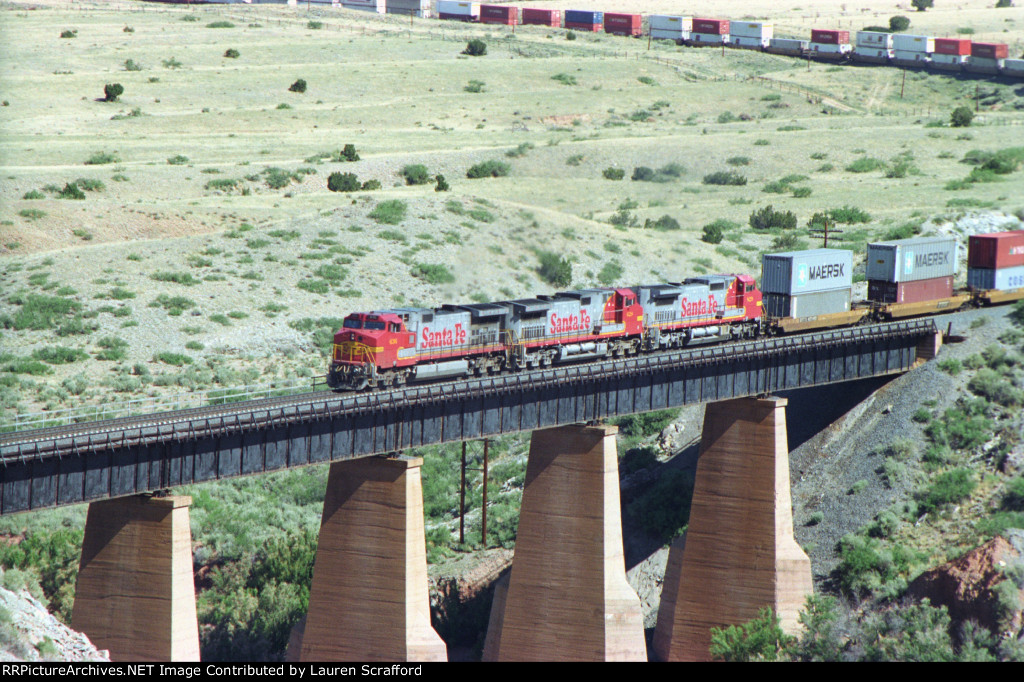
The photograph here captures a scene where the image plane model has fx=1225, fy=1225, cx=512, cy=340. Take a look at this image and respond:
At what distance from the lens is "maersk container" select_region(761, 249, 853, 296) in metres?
55.4

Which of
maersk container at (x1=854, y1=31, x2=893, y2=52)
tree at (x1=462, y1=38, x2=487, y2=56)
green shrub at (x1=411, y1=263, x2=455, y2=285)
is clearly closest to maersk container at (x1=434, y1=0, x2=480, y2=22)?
tree at (x1=462, y1=38, x2=487, y2=56)

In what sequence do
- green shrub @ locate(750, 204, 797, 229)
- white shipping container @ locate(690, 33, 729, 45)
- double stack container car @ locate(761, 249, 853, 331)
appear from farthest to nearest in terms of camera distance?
white shipping container @ locate(690, 33, 729, 45)
green shrub @ locate(750, 204, 797, 229)
double stack container car @ locate(761, 249, 853, 331)

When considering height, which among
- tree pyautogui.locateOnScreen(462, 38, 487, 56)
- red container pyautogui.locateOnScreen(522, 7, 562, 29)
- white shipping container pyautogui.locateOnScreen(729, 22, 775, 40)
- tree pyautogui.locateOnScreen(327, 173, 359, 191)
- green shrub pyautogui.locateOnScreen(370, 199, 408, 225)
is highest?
red container pyautogui.locateOnScreen(522, 7, 562, 29)

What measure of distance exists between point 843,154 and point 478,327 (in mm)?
75112

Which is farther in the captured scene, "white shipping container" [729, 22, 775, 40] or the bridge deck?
"white shipping container" [729, 22, 775, 40]

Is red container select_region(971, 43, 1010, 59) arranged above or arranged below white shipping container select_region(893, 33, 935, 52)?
below

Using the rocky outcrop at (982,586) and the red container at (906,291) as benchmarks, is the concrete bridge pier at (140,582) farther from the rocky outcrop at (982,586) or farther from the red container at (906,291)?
the red container at (906,291)

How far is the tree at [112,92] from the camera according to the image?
115438 millimetres

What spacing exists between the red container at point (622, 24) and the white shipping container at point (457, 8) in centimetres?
1922

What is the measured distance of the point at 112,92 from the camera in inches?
4545

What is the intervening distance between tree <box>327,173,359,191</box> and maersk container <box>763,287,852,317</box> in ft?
143

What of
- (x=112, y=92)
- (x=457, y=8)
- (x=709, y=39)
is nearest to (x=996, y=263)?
(x=112, y=92)

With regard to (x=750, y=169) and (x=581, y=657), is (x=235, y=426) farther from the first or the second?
(x=750, y=169)

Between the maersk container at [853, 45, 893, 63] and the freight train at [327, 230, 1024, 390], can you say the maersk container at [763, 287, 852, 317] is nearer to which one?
the freight train at [327, 230, 1024, 390]
